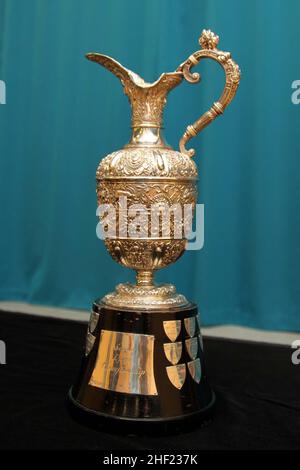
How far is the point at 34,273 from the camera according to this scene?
186 cm

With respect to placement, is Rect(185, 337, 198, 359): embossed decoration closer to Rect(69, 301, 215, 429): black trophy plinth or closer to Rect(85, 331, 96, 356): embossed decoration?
Rect(69, 301, 215, 429): black trophy plinth

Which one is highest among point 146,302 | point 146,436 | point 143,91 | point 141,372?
point 143,91

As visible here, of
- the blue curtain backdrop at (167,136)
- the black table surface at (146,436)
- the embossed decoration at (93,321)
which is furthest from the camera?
the blue curtain backdrop at (167,136)

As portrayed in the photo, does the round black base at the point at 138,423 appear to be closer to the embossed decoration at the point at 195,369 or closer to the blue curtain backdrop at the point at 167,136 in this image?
the embossed decoration at the point at 195,369

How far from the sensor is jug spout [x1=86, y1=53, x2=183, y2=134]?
99 centimetres

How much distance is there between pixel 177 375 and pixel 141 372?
0.07 meters

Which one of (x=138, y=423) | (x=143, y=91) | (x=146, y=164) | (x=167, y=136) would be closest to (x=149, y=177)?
(x=146, y=164)

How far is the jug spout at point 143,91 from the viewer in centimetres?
99

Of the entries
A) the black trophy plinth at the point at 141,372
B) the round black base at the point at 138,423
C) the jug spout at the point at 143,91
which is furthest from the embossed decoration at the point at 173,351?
the jug spout at the point at 143,91

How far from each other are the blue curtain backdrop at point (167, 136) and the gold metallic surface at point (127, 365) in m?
0.64

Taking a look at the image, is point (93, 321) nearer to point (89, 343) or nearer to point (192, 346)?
point (89, 343)

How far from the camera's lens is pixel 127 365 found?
950mm

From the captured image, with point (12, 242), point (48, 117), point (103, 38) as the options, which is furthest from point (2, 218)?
point (103, 38)

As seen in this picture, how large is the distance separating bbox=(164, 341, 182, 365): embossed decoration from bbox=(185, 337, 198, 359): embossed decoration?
23 mm
